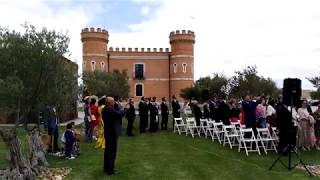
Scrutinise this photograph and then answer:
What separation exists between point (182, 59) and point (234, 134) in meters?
58.9

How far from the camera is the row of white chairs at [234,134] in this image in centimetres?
1566

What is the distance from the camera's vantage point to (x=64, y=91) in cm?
1201

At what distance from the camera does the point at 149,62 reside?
3100 inches

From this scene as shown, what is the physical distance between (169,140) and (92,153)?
4607 millimetres

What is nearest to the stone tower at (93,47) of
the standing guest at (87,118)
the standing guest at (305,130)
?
the standing guest at (87,118)

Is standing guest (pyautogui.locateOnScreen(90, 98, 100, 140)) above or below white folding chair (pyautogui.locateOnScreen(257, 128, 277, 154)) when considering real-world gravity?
above

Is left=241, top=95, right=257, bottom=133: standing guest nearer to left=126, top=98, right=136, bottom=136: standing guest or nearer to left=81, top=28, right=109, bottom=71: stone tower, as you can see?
left=126, top=98, right=136, bottom=136: standing guest

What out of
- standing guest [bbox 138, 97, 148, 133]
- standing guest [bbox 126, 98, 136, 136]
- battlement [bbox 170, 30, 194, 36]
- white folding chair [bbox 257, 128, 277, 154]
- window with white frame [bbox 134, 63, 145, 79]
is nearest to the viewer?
white folding chair [bbox 257, 128, 277, 154]

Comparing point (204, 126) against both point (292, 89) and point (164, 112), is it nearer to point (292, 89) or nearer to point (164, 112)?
point (164, 112)

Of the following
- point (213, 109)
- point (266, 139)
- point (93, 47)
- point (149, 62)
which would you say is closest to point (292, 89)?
point (266, 139)

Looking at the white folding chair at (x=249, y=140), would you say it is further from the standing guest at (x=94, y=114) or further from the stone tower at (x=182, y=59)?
the stone tower at (x=182, y=59)

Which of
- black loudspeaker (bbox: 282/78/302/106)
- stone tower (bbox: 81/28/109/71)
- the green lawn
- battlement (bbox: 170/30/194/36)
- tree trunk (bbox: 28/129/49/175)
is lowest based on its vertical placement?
the green lawn

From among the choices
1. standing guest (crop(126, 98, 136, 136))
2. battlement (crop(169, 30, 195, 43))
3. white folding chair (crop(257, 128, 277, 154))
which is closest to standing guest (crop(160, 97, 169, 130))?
standing guest (crop(126, 98, 136, 136))

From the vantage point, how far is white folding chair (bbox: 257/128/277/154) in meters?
15.5
